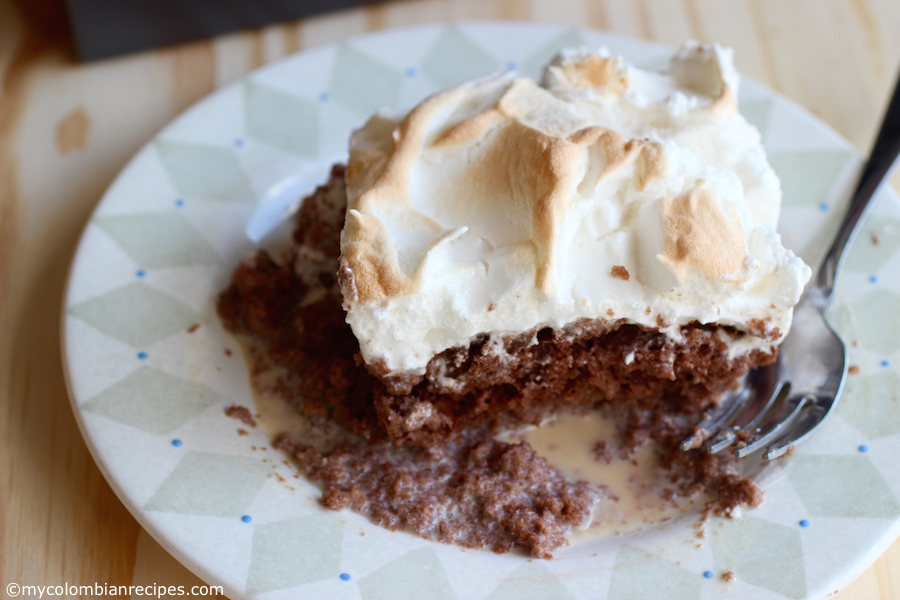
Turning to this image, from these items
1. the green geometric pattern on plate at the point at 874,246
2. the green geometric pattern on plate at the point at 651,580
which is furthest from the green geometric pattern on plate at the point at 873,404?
the green geometric pattern on plate at the point at 651,580

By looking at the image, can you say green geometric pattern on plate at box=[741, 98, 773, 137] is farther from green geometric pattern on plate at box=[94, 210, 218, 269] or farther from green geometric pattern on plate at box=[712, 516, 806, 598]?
green geometric pattern on plate at box=[94, 210, 218, 269]

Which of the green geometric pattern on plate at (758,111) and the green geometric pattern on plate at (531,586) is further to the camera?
the green geometric pattern on plate at (758,111)

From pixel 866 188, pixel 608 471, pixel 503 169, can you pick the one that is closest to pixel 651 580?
pixel 608 471

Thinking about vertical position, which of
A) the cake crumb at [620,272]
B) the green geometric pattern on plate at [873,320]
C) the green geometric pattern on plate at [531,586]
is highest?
the cake crumb at [620,272]

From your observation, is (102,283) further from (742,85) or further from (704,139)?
(742,85)

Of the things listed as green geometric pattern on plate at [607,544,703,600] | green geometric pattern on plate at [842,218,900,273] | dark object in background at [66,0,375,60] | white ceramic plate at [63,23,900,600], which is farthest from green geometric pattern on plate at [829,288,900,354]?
dark object in background at [66,0,375,60]

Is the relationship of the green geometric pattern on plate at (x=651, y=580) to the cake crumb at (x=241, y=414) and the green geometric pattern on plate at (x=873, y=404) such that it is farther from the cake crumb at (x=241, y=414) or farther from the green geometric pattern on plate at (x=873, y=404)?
the cake crumb at (x=241, y=414)
